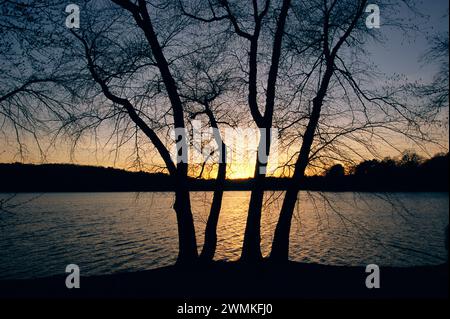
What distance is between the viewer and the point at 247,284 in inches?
333

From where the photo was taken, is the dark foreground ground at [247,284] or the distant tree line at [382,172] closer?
the dark foreground ground at [247,284]

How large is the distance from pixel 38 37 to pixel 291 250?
22.1 metres

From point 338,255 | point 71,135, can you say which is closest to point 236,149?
point 71,135

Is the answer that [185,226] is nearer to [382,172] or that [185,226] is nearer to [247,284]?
[247,284]

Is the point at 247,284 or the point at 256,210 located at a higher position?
the point at 256,210

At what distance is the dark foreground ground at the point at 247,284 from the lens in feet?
26.0

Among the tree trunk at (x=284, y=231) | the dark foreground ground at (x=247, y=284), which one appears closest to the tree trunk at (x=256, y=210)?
the dark foreground ground at (x=247, y=284)

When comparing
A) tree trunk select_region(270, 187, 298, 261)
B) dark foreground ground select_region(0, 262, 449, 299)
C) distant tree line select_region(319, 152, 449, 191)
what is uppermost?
distant tree line select_region(319, 152, 449, 191)

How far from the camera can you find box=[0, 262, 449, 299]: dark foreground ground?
26.0 ft

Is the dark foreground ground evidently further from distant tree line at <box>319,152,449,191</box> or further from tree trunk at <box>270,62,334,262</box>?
distant tree line at <box>319,152,449,191</box>

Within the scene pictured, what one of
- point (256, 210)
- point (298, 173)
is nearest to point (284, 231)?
point (256, 210)

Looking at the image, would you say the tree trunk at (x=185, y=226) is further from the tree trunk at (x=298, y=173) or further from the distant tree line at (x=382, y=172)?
the distant tree line at (x=382, y=172)

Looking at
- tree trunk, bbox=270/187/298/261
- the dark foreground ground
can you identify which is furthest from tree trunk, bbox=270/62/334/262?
the dark foreground ground

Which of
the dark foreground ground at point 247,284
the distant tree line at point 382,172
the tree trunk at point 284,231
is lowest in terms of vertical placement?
the dark foreground ground at point 247,284
